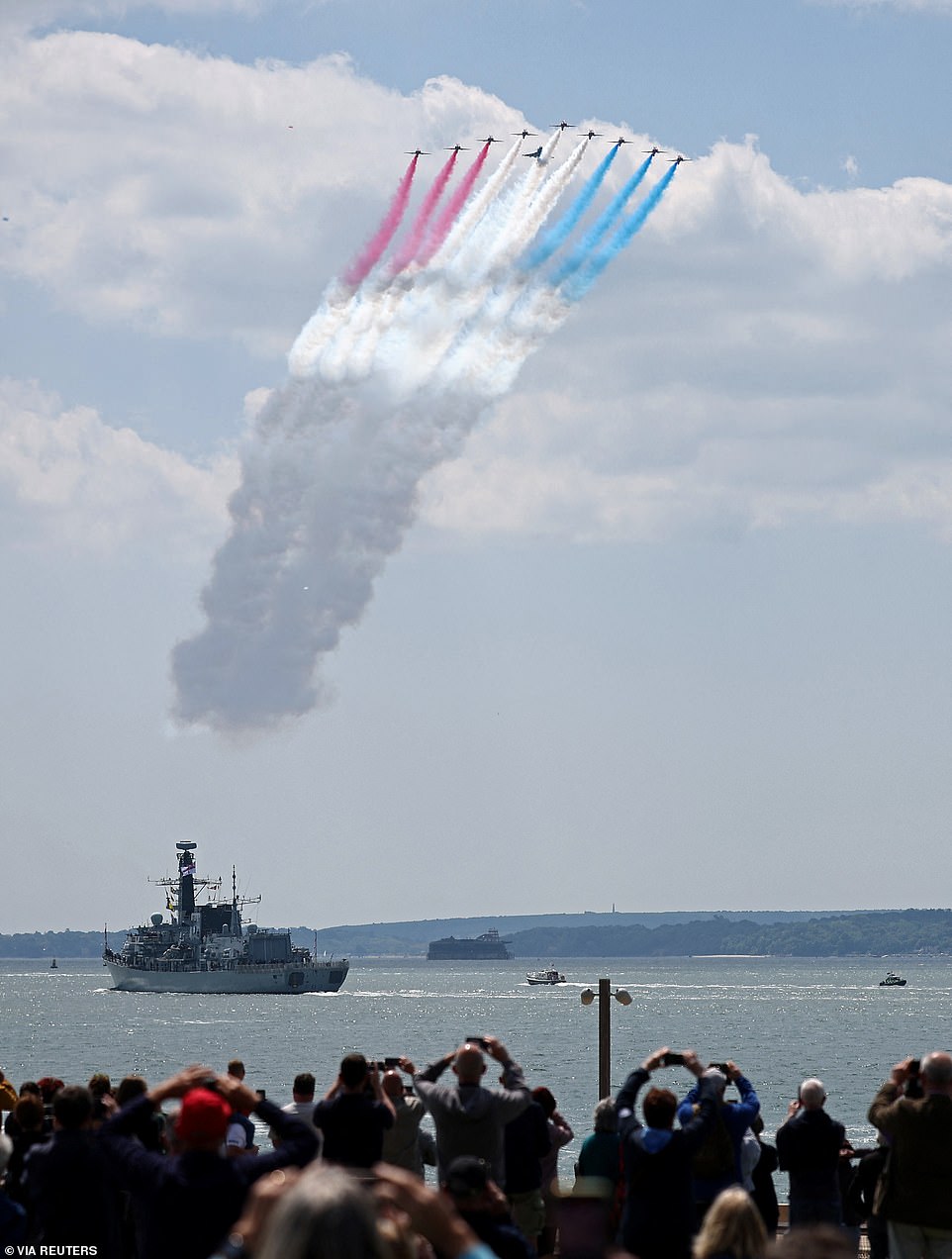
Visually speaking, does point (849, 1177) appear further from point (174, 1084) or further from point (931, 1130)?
point (174, 1084)

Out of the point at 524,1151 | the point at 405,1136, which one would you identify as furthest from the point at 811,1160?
the point at 405,1136

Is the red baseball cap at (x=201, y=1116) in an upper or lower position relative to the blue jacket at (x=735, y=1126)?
upper

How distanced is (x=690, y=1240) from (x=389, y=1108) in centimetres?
208

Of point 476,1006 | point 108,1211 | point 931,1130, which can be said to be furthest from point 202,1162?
point 476,1006

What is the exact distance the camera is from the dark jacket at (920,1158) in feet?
40.8

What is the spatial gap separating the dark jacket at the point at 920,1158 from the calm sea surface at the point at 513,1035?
113 ft

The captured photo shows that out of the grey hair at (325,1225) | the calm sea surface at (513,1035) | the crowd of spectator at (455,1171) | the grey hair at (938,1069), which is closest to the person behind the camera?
the grey hair at (325,1225)

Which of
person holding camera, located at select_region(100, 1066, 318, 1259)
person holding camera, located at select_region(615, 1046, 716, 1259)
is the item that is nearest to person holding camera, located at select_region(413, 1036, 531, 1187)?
person holding camera, located at select_region(615, 1046, 716, 1259)

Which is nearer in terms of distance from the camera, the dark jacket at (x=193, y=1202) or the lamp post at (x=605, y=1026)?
the dark jacket at (x=193, y=1202)

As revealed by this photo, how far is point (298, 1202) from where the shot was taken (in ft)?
16.7

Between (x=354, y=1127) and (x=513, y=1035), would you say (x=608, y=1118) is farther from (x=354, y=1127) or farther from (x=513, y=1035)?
(x=513, y=1035)

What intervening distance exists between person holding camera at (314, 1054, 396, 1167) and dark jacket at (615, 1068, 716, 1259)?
1.61 meters

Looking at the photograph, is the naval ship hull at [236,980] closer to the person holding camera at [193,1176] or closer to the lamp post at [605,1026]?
the lamp post at [605,1026]

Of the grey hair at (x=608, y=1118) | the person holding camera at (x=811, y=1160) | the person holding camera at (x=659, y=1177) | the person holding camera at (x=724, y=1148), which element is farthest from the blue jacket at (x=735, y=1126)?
the person holding camera at (x=659, y=1177)
